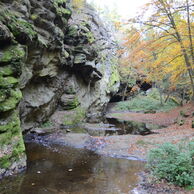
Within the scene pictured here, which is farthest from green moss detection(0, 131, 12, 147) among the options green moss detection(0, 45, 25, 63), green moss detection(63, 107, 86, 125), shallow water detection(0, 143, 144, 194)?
green moss detection(63, 107, 86, 125)

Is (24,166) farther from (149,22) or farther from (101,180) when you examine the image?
(149,22)

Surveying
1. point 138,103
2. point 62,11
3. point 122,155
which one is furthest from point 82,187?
point 138,103

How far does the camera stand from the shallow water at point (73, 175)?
638cm

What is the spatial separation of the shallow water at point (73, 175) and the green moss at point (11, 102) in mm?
2745

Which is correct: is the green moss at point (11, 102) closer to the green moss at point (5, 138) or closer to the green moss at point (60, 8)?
the green moss at point (5, 138)

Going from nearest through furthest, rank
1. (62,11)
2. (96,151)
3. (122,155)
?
1. (122,155)
2. (96,151)
3. (62,11)

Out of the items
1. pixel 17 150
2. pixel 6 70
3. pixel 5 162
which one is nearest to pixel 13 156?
pixel 17 150

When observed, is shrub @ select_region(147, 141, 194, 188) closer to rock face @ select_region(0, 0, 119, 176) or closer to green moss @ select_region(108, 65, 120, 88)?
rock face @ select_region(0, 0, 119, 176)

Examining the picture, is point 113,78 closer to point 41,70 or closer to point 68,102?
point 68,102

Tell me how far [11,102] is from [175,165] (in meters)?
7.42

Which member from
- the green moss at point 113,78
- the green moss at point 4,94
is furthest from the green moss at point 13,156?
the green moss at point 113,78

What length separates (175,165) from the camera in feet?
20.2

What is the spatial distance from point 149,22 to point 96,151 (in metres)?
10.7

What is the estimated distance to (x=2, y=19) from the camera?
9570 millimetres
